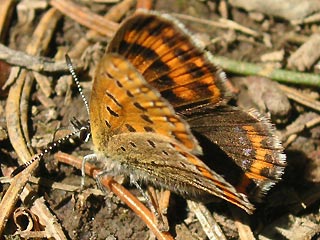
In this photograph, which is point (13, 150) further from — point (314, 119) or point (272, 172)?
point (314, 119)

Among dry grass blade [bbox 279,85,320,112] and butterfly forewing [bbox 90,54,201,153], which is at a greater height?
butterfly forewing [bbox 90,54,201,153]

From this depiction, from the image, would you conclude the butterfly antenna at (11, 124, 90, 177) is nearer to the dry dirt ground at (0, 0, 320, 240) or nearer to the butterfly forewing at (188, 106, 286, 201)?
the dry dirt ground at (0, 0, 320, 240)

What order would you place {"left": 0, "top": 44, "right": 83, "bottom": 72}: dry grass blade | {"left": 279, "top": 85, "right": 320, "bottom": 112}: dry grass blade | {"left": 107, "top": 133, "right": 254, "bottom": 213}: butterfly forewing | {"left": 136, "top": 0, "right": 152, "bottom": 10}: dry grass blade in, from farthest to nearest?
{"left": 136, "top": 0, "right": 152, "bottom": 10}: dry grass blade < {"left": 279, "top": 85, "right": 320, "bottom": 112}: dry grass blade < {"left": 0, "top": 44, "right": 83, "bottom": 72}: dry grass blade < {"left": 107, "top": 133, "right": 254, "bottom": 213}: butterfly forewing

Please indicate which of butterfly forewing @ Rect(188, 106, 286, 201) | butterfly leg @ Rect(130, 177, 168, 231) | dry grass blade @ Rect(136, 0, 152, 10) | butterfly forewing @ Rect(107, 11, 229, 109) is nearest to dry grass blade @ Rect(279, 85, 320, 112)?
butterfly forewing @ Rect(188, 106, 286, 201)

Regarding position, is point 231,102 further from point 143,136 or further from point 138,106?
point 138,106

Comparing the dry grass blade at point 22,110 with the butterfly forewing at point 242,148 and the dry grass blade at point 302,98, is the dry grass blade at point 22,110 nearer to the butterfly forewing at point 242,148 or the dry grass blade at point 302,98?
the butterfly forewing at point 242,148

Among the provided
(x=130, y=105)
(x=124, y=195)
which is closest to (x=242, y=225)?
(x=124, y=195)

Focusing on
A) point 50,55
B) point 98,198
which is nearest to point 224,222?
point 98,198
